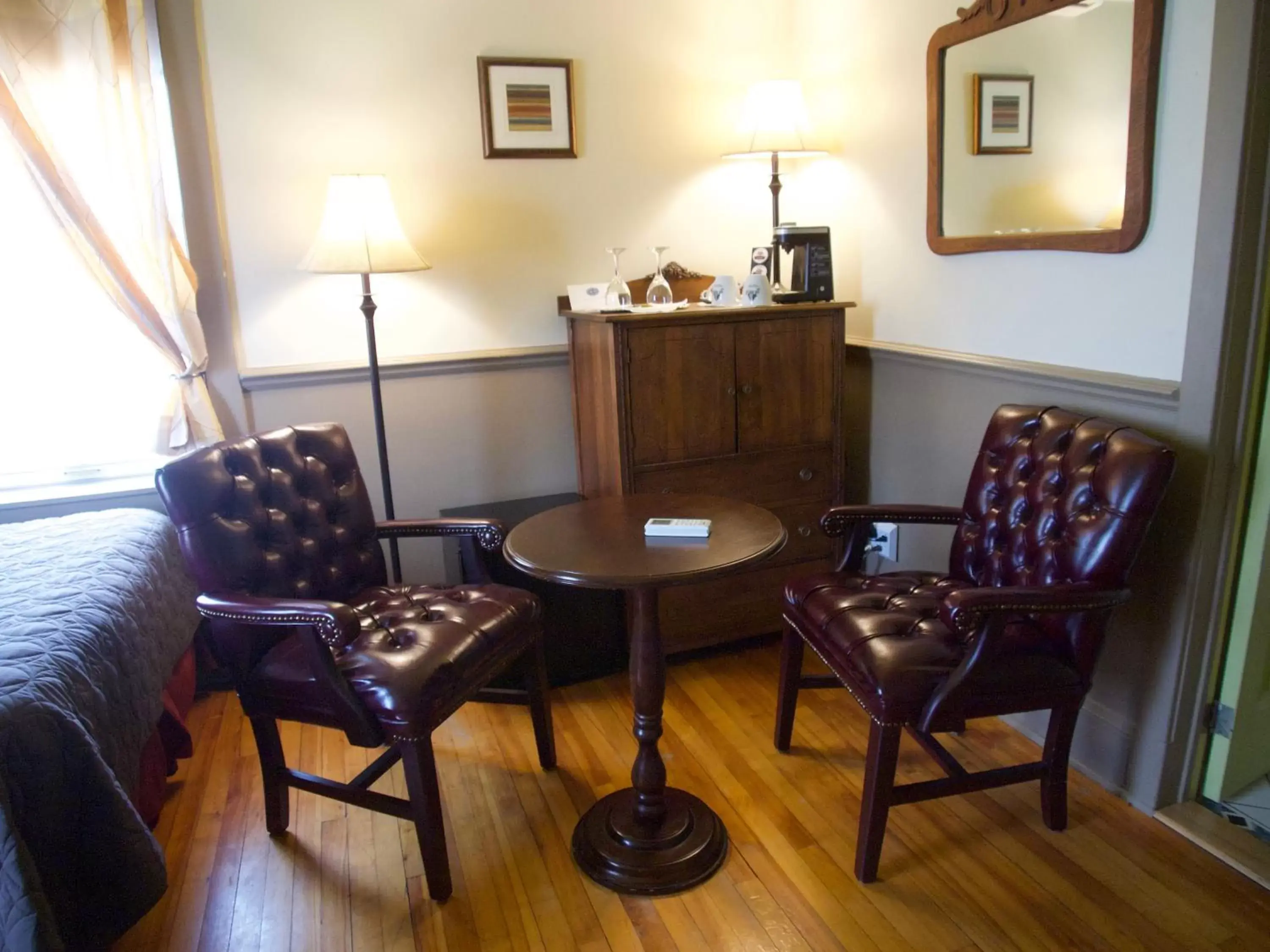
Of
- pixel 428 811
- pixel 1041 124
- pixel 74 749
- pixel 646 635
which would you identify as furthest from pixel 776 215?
pixel 74 749

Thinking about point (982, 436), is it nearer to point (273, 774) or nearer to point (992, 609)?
point (992, 609)

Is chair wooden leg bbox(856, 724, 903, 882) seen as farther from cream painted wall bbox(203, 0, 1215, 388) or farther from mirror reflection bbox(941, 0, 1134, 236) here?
mirror reflection bbox(941, 0, 1134, 236)

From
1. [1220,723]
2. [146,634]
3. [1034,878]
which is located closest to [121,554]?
[146,634]

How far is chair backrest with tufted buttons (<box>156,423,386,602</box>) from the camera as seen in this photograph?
A: 78.9 inches

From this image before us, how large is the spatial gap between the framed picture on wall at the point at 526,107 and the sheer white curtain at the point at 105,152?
0.97 meters

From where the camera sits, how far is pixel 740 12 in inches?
122

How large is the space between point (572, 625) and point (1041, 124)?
192cm

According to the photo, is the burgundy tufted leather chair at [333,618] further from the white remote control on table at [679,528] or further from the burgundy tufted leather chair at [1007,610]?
the burgundy tufted leather chair at [1007,610]

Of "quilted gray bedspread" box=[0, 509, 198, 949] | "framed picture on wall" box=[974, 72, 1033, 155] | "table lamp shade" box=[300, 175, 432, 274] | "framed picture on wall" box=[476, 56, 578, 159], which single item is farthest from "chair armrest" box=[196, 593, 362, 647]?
"framed picture on wall" box=[974, 72, 1033, 155]

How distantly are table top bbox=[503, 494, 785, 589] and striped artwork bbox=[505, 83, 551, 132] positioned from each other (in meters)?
1.41

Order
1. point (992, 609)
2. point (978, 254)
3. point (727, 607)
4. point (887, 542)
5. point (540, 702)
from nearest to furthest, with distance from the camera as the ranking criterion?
point (992, 609), point (540, 702), point (978, 254), point (727, 607), point (887, 542)

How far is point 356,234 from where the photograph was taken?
8.34 ft

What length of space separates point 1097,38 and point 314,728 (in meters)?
2.77

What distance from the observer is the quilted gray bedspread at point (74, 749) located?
1.49m
